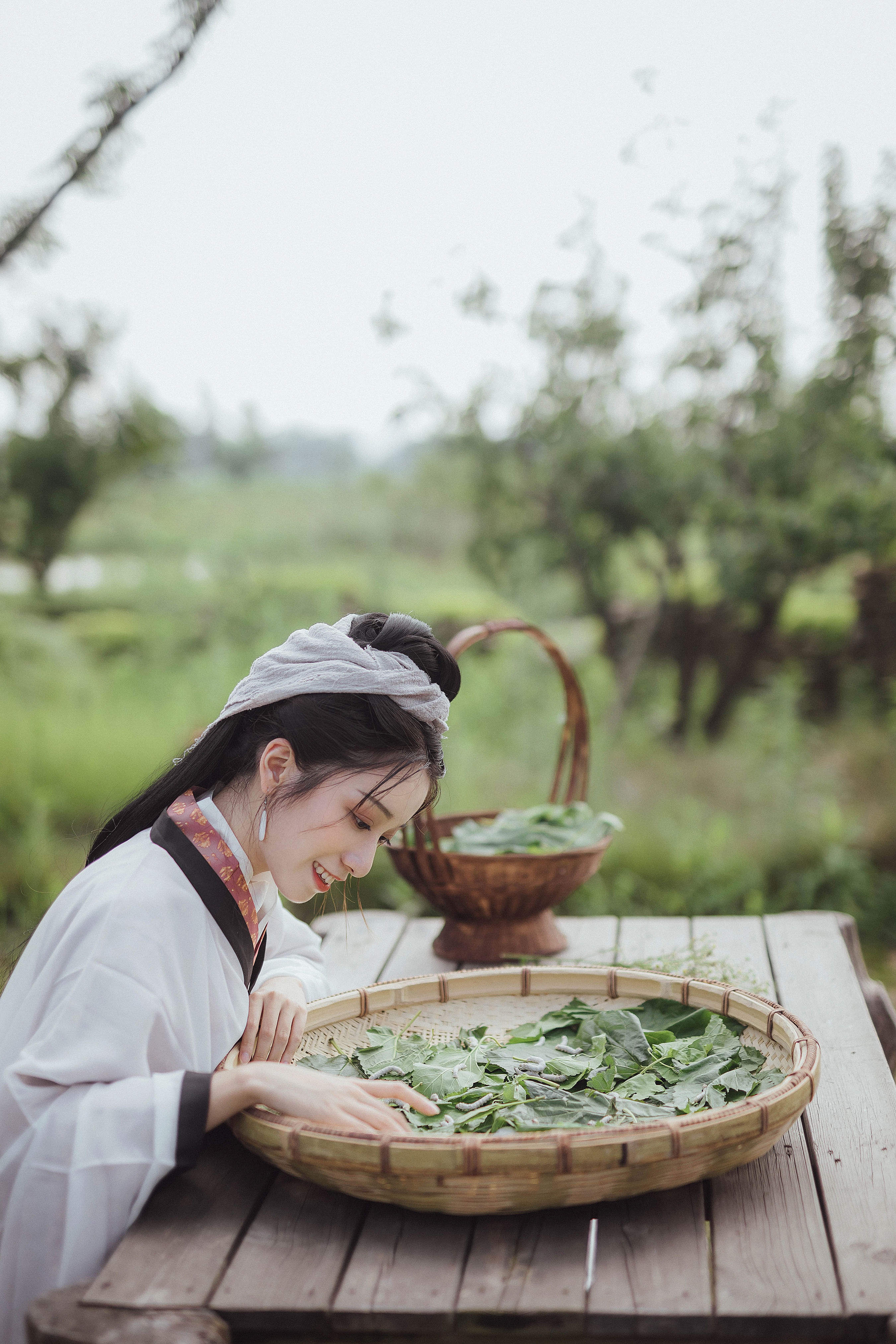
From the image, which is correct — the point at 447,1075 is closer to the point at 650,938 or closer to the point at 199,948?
the point at 199,948

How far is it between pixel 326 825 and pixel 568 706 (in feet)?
4.20

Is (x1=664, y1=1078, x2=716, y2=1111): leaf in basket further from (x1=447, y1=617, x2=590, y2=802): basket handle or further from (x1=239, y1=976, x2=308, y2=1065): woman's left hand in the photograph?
(x1=447, y1=617, x2=590, y2=802): basket handle

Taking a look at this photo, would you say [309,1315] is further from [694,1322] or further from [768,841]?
[768,841]

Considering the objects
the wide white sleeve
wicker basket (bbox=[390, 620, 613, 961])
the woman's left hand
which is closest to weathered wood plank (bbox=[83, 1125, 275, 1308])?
the woman's left hand

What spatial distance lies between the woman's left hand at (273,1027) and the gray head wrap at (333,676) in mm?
425

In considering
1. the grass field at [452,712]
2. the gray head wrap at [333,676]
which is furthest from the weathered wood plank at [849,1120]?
the grass field at [452,712]

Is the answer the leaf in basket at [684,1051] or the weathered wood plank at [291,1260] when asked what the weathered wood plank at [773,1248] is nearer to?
the leaf in basket at [684,1051]

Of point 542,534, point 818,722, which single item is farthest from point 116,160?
point 818,722

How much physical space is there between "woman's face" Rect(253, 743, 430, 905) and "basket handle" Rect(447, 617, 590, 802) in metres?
0.86

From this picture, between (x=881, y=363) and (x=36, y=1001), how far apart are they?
507 cm

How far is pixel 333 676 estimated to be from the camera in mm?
1605

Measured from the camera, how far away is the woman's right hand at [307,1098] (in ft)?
4.41

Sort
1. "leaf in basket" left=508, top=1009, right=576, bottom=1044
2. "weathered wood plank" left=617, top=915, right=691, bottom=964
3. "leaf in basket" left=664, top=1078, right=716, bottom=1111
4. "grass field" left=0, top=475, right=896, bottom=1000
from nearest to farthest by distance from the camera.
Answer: "leaf in basket" left=664, top=1078, right=716, bottom=1111 → "leaf in basket" left=508, top=1009, right=576, bottom=1044 → "weathered wood plank" left=617, top=915, right=691, bottom=964 → "grass field" left=0, top=475, right=896, bottom=1000

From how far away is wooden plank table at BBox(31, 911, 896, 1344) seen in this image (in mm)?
1146
